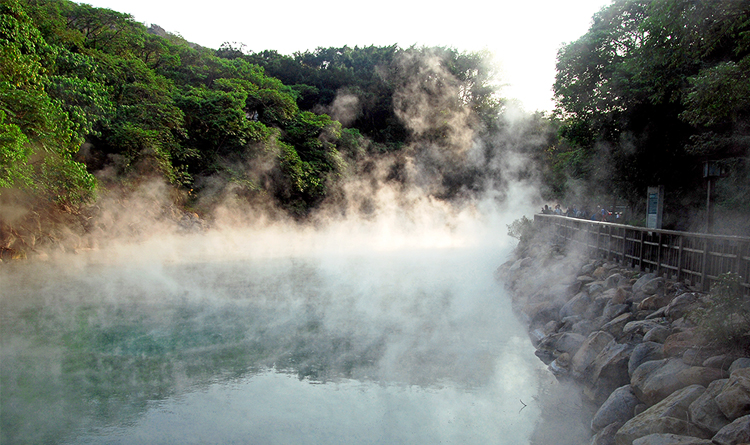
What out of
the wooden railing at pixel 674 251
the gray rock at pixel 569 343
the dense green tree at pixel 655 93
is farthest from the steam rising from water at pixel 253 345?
the dense green tree at pixel 655 93

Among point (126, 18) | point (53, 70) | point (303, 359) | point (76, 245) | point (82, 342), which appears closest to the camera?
point (303, 359)

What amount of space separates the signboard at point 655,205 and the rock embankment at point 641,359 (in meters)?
4.11

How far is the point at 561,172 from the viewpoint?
27969mm

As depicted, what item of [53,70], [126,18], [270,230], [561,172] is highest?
[126,18]

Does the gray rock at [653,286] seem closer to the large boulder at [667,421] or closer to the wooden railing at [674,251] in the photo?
the wooden railing at [674,251]

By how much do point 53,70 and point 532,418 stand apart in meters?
15.7

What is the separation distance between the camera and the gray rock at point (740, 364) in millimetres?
3797

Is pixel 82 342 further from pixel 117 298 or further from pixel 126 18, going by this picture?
pixel 126 18

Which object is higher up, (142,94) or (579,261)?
(142,94)

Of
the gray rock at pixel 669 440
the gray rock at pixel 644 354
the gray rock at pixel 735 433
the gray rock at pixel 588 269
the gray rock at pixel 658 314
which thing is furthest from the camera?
the gray rock at pixel 588 269

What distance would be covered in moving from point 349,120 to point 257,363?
26.1 metres

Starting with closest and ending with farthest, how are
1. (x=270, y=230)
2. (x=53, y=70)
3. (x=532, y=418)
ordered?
1. (x=532, y=418)
2. (x=53, y=70)
3. (x=270, y=230)

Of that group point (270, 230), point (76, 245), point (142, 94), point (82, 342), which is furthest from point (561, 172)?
point (82, 342)

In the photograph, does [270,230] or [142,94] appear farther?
[270,230]
